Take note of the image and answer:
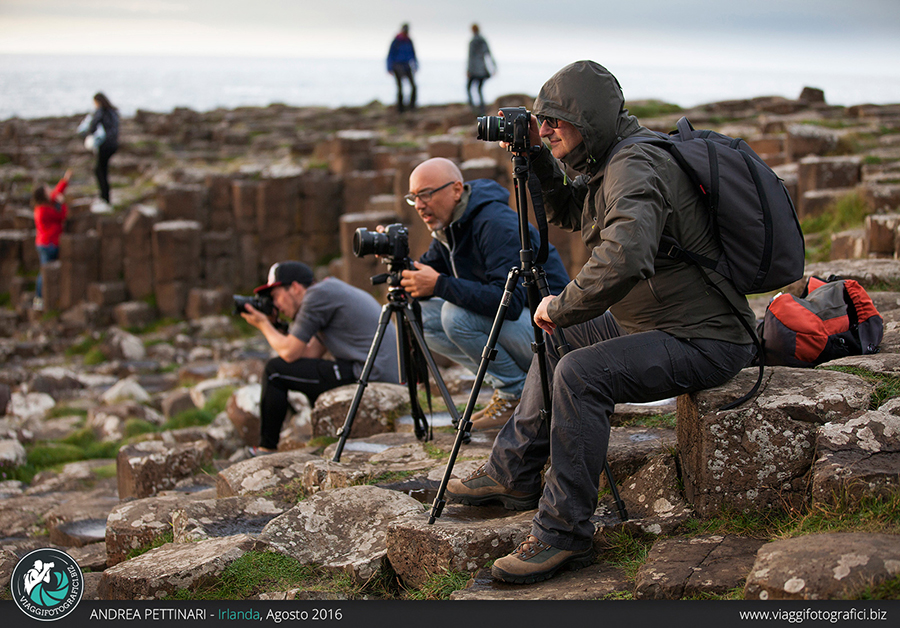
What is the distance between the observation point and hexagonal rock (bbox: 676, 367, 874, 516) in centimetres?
308

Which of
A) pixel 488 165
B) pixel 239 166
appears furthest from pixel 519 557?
pixel 239 166

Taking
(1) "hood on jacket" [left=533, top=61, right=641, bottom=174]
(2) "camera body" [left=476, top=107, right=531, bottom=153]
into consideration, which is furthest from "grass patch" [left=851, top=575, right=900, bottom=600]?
(2) "camera body" [left=476, top=107, right=531, bottom=153]

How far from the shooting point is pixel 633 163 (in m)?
2.92

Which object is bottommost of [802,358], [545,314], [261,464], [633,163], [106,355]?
[106,355]

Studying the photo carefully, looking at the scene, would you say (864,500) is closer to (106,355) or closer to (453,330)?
(453,330)

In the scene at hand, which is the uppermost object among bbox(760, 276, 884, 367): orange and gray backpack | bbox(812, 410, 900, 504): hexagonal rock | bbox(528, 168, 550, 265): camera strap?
bbox(528, 168, 550, 265): camera strap

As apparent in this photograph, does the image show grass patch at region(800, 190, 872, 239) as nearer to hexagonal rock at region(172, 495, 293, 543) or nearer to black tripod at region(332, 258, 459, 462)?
black tripod at region(332, 258, 459, 462)

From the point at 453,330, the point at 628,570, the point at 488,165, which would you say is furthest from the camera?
the point at 488,165

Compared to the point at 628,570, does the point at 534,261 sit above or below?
above

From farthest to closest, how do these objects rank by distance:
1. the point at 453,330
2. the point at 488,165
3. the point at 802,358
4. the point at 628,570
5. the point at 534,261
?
the point at 488,165, the point at 453,330, the point at 802,358, the point at 534,261, the point at 628,570

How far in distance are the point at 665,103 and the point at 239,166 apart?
10650 millimetres

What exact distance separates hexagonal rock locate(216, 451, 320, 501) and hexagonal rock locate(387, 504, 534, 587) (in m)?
1.40

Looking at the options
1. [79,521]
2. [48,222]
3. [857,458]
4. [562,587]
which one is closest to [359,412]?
[79,521]

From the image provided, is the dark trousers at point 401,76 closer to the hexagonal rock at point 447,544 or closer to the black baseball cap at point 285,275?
the black baseball cap at point 285,275
